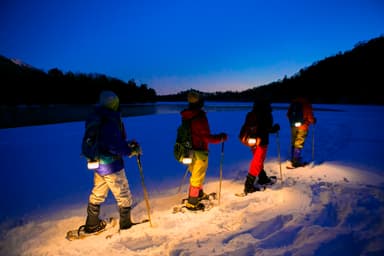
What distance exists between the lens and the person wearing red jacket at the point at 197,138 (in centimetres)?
391

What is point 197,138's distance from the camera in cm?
399

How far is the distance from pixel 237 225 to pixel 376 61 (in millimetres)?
118765

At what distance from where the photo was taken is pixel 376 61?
95.4 m

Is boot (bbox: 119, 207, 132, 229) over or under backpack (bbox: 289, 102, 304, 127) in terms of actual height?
under

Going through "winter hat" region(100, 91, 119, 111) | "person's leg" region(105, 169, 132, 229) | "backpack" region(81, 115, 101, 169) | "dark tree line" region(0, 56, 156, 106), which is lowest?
"person's leg" region(105, 169, 132, 229)

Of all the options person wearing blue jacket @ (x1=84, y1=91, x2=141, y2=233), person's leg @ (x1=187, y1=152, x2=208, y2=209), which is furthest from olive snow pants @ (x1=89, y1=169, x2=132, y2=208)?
person's leg @ (x1=187, y1=152, x2=208, y2=209)

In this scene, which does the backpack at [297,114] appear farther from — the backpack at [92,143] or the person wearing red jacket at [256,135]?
the backpack at [92,143]

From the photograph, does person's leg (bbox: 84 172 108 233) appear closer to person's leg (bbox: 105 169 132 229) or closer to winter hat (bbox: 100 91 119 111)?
person's leg (bbox: 105 169 132 229)

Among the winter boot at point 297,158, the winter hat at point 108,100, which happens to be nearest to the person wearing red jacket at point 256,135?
the winter boot at point 297,158

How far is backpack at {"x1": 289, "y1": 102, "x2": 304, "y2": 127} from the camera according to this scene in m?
6.40

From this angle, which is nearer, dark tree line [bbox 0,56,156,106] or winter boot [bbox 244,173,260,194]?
winter boot [bbox 244,173,260,194]

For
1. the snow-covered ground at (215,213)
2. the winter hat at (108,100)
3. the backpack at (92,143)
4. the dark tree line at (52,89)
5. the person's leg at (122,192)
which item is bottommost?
the snow-covered ground at (215,213)

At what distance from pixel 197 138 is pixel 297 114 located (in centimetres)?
364

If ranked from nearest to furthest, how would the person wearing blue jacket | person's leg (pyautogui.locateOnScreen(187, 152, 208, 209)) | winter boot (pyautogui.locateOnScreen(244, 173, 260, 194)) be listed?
the person wearing blue jacket
person's leg (pyautogui.locateOnScreen(187, 152, 208, 209))
winter boot (pyautogui.locateOnScreen(244, 173, 260, 194))
